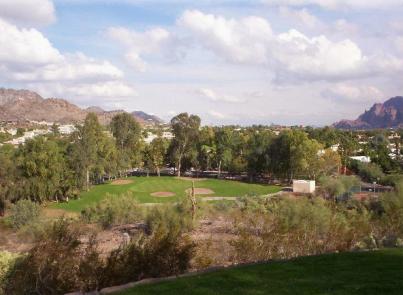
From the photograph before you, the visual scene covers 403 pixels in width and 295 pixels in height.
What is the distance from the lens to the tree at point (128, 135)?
7300 cm

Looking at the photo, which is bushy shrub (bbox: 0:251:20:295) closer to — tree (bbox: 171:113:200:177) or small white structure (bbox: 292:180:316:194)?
small white structure (bbox: 292:180:316:194)

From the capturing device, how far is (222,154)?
74.4 m

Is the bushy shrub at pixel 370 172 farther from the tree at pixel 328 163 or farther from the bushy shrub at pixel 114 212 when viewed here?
the bushy shrub at pixel 114 212

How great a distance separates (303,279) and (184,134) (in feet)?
200

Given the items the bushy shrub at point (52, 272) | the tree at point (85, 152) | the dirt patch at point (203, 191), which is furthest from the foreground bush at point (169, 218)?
the dirt patch at point (203, 191)

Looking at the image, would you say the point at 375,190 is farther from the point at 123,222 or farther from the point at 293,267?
the point at 293,267

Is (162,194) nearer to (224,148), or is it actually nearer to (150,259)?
(224,148)

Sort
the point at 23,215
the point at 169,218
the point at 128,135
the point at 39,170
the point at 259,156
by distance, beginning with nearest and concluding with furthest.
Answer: the point at 169,218
the point at 23,215
the point at 39,170
the point at 259,156
the point at 128,135

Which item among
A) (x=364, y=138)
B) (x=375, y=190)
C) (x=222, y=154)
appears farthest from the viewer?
(x=364, y=138)

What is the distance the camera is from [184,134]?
232 ft

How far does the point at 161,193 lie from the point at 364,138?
321 feet

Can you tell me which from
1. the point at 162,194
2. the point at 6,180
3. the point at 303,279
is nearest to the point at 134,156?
the point at 162,194

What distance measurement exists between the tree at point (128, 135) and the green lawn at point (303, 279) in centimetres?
6171

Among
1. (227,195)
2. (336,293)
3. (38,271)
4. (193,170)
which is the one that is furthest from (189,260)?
(193,170)
